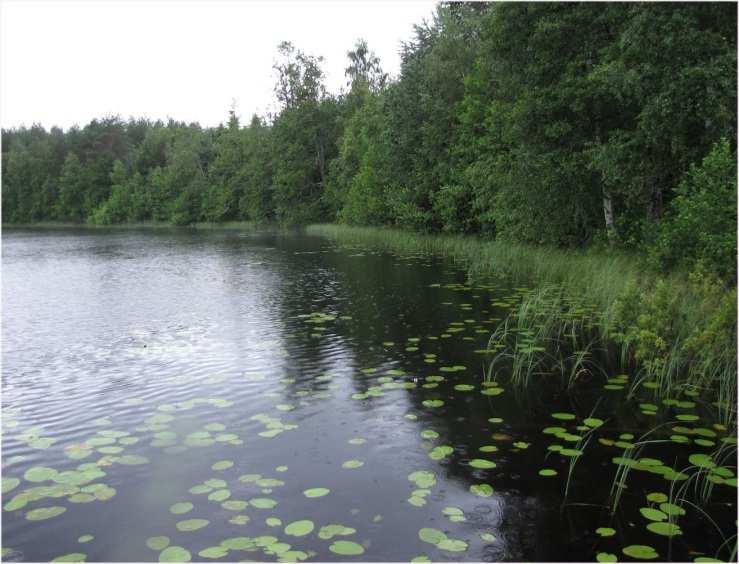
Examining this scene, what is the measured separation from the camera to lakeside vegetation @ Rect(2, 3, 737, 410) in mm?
9812

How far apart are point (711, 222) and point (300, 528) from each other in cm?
997

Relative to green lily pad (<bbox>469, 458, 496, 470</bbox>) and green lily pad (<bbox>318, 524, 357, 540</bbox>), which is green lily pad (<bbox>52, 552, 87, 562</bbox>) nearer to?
green lily pad (<bbox>318, 524, 357, 540</bbox>)

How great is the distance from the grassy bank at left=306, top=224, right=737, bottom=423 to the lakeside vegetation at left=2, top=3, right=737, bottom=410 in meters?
0.05

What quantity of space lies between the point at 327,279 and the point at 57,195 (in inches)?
4006

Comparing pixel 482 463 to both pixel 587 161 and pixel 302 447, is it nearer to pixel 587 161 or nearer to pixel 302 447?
pixel 302 447

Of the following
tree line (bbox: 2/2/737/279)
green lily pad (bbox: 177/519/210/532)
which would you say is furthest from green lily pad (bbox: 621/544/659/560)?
tree line (bbox: 2/2/737/279)

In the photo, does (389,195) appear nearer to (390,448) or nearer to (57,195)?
(390,448)

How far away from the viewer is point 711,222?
35.4 feet

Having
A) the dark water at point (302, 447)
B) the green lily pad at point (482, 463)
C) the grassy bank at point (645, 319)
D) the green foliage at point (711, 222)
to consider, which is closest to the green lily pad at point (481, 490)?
the dark water at point (302, 447)

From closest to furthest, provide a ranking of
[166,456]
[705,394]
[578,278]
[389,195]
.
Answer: [166,456]
[705,394]
[578,278]
[389,195]

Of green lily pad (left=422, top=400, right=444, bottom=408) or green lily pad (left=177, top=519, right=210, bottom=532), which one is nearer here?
green lily pad (left=177, top=519, right=210, bottom=532)

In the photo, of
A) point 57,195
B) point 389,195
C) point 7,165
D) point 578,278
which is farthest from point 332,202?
point 7,165

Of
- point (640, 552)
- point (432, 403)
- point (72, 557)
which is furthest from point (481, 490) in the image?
point (72, 557)

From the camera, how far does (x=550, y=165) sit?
1892cm
